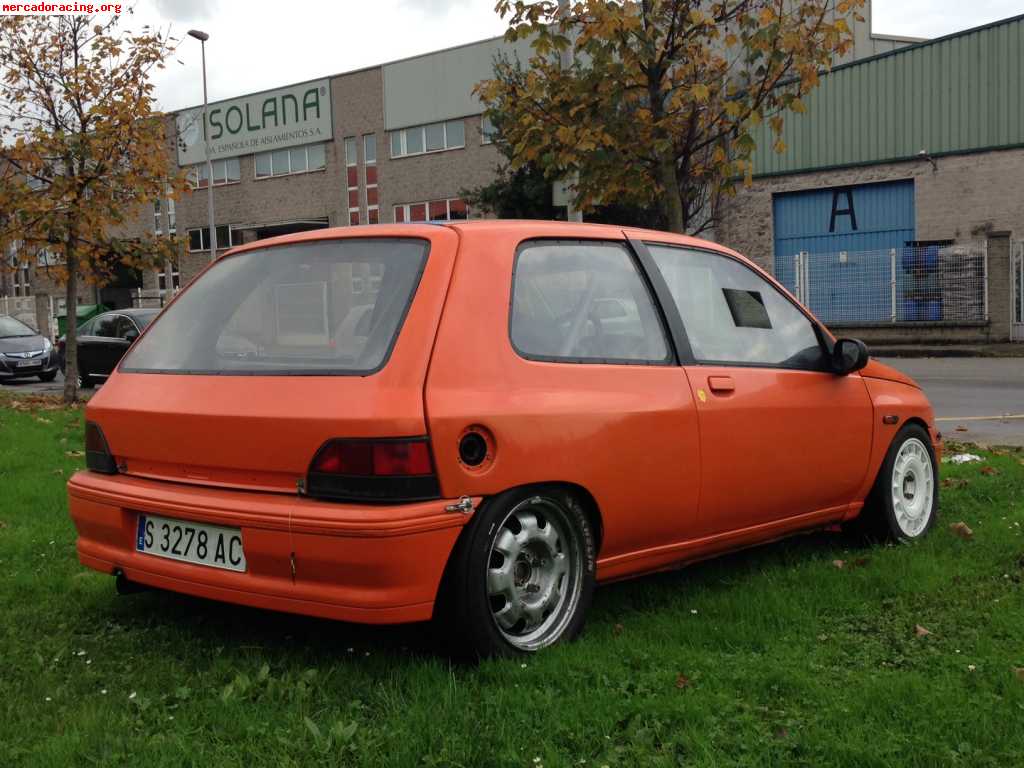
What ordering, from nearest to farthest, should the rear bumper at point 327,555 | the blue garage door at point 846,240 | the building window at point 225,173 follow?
the rear bumper at point 327,555, the blue garage door at point 846,240, the building window at point 225,173

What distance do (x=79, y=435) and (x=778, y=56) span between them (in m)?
7.22

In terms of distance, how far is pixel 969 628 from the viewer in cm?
429

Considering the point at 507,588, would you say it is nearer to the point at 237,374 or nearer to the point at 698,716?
the point at 698,716

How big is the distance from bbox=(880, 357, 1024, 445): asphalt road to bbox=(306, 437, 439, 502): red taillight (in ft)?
26.5

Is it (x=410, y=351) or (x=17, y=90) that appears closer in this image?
(x=410, y=351)

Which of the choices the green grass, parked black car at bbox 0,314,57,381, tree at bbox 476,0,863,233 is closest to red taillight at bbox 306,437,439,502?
the green grass

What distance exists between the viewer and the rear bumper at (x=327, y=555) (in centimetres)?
357

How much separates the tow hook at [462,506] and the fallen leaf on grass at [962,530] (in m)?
3.24

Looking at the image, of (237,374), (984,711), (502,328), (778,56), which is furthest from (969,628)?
(778,56)

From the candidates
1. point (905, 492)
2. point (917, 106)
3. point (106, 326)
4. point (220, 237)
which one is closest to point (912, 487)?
point (905, 492)

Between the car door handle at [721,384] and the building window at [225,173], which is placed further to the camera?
the building window at [225,173]

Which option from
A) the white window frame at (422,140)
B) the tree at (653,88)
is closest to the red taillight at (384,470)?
the tree at (653,88)

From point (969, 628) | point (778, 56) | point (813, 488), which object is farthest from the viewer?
point (778, 56)

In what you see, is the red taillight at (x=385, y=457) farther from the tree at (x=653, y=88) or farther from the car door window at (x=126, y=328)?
the car door window at (x=126, y=328)
